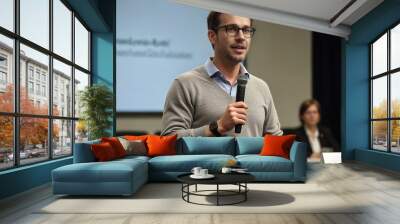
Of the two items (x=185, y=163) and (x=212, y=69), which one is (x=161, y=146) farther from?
(x=212, y=69)

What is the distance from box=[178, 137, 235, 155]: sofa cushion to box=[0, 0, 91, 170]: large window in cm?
214

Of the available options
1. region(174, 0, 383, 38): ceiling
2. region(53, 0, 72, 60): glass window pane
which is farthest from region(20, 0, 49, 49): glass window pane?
region(174, 0, 383, 38): ceiling

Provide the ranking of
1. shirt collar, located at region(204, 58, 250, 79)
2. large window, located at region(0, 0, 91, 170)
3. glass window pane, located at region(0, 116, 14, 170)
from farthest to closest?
1. shirt collar, located at region(204, 58, 250, 79)
2. large window, located at region(0, 0, 91, 170)
3. glass window pane, located at region(0, 116, 14, 170)

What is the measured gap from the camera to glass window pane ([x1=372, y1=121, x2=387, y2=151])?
26.2ft

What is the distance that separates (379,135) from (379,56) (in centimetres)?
173

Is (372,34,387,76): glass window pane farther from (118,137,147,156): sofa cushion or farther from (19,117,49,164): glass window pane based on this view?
(19,117,49,164): glass window pane

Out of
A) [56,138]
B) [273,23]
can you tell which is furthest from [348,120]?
[56,138]

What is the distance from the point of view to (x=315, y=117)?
7.77 m

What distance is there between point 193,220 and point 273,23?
17.4ft

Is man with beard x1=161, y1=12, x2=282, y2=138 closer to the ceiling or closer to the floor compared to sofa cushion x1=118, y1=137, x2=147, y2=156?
closer to the ceiling

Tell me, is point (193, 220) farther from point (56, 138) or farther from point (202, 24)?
point (202, 24)

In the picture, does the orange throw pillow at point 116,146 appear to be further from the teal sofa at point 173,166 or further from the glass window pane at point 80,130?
the glass window pane at point 80,130

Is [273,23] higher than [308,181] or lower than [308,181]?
higher

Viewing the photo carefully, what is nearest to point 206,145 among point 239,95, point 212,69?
point 239,95
